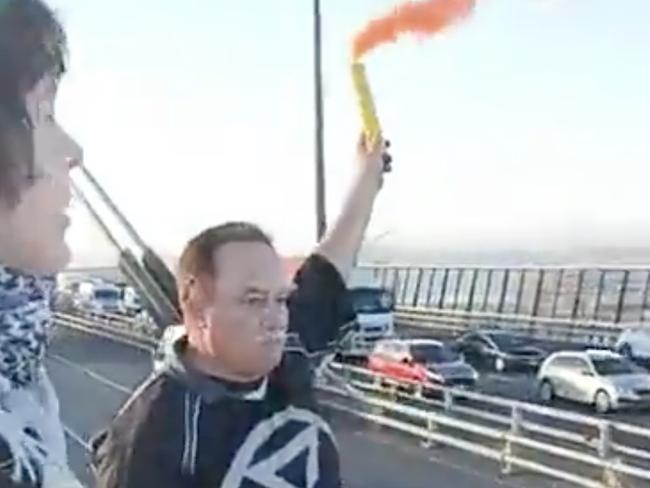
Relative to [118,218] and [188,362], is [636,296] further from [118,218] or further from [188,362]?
[188,362]

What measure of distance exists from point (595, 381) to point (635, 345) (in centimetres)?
864

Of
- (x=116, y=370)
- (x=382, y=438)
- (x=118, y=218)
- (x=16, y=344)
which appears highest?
(x=16, y=344)

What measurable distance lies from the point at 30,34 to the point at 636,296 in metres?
42.4

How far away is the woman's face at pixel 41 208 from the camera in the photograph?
1852mm

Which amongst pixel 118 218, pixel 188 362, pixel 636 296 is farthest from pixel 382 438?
pixel 636 296

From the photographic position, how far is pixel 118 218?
8.30 meters

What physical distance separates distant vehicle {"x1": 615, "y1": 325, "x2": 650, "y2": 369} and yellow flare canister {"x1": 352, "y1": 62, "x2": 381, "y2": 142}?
3311cm

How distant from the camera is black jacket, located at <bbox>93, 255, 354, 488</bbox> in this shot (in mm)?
3045

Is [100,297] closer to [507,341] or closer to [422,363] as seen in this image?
[507,341]

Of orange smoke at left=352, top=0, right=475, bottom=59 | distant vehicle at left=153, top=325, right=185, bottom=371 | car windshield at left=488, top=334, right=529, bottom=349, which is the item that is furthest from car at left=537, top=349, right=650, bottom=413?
distant vehicle at left=153, top=325, right=185, bottom=371

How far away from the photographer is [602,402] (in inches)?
1149

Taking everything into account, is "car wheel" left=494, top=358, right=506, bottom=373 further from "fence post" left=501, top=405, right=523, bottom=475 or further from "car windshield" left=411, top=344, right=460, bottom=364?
"fence post" left=501, top=405, right=523, bottom=475

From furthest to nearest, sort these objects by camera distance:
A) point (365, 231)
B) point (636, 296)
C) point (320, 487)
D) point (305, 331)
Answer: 1. point (636, 296)
2. point (365, 231)
3. point (305, 331)
4. point (320, 487)

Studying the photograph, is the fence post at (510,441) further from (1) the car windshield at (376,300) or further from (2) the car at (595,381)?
(1) the car windshield at (376,300)
